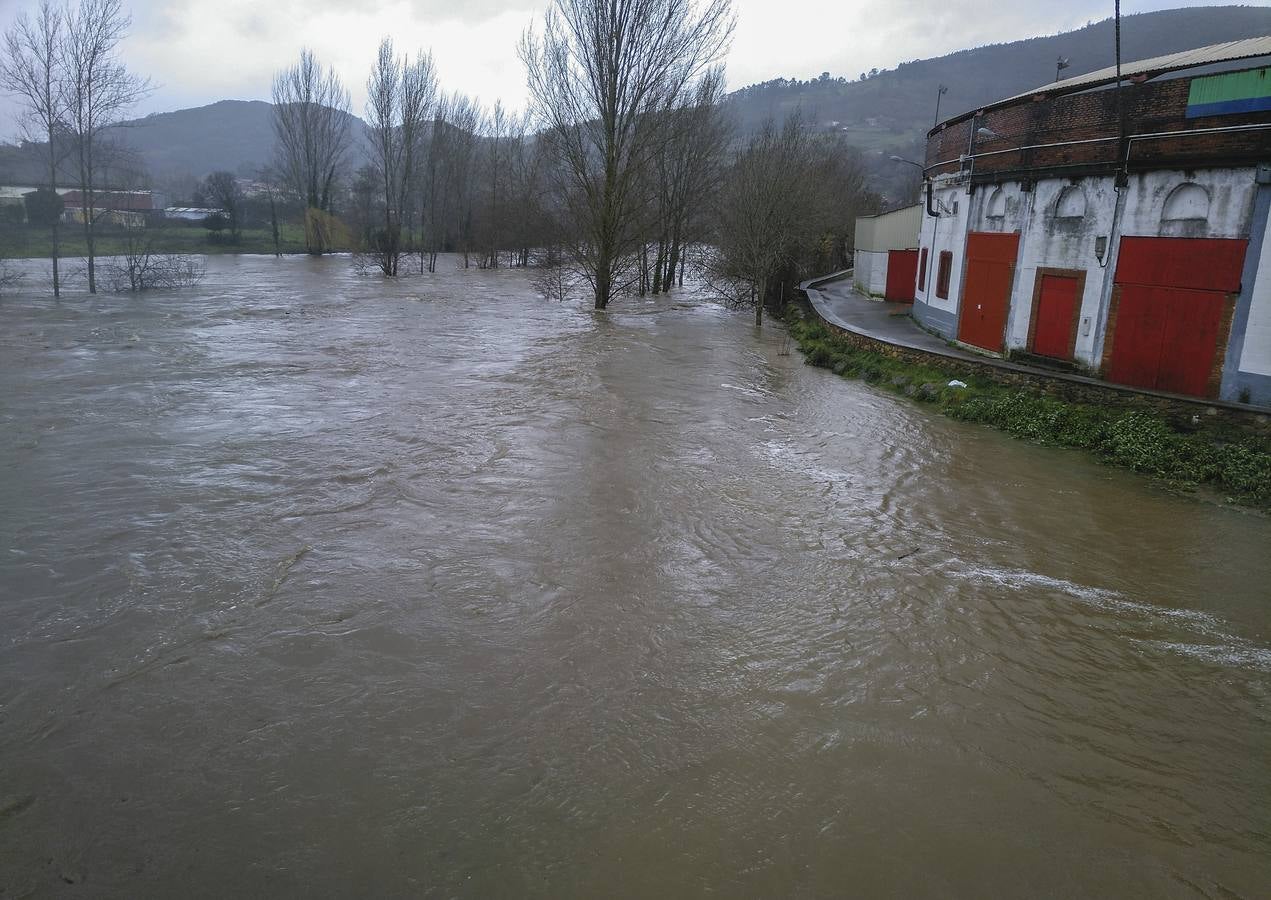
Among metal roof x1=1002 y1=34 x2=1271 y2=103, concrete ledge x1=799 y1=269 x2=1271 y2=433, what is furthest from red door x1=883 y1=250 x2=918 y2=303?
metal roof x1=1002 y1=34 x2=1271 y2=103

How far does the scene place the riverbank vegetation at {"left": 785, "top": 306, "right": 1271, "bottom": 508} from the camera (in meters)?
11.5

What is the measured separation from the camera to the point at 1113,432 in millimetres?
13008

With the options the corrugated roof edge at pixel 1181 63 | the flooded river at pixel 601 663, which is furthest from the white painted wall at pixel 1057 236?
the flooded river at pixel 601 663

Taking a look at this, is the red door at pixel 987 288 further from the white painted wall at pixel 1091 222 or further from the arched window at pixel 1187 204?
the arched window at pixel 1187 204

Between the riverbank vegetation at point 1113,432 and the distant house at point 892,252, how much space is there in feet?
36.6

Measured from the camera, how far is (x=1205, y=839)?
4938mm

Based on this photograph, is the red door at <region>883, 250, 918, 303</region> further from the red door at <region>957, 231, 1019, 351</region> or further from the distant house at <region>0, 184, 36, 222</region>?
the distant house at <region>0, 184, 36, 222</region>

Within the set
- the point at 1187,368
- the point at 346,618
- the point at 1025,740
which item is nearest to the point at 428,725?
the point at 346,618

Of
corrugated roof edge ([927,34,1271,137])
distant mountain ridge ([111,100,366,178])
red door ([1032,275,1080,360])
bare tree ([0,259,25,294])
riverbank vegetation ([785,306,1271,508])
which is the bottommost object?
riverbank vegetation ([785,306,1271,508])

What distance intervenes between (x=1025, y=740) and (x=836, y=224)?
40.9 meters

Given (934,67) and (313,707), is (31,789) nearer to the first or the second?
(313,707)

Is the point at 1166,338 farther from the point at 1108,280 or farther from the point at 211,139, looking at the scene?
the point at 211,139

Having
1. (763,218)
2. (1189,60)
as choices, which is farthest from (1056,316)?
(763,218)

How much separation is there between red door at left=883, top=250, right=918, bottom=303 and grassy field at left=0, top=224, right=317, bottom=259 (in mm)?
29356
